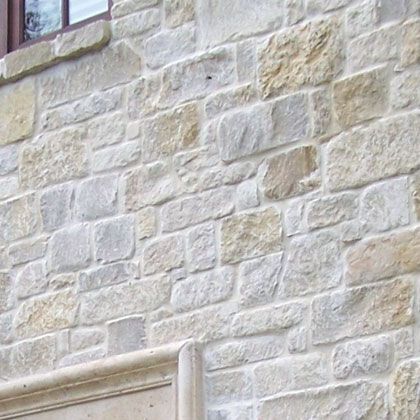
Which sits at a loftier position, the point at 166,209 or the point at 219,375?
the point at 166,209

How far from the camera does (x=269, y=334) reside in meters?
5.40

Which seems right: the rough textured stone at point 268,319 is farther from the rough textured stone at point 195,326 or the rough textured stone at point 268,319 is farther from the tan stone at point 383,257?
the tan stone at point 383,257

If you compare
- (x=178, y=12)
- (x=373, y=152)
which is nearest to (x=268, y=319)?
(x=373, y=152)

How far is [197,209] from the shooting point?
5.76m

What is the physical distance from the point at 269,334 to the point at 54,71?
1710 mm

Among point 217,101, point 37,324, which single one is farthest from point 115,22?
point 37,324

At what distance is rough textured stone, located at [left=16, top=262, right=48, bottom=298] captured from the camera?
6.10 metres

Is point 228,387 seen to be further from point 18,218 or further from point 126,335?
point 18,218

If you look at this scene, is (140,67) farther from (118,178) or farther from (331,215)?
(331,215)

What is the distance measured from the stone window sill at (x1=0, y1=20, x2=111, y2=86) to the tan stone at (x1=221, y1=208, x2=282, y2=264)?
3.64 feet

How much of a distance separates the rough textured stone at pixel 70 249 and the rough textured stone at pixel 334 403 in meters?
1.12

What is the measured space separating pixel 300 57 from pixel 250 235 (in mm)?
718

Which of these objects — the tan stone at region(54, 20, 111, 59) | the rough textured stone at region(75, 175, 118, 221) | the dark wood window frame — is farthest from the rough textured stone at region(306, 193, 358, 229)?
the dark wood window frame

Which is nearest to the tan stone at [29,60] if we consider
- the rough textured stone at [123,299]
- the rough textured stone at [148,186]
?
the rough textured stone at [148,186]
